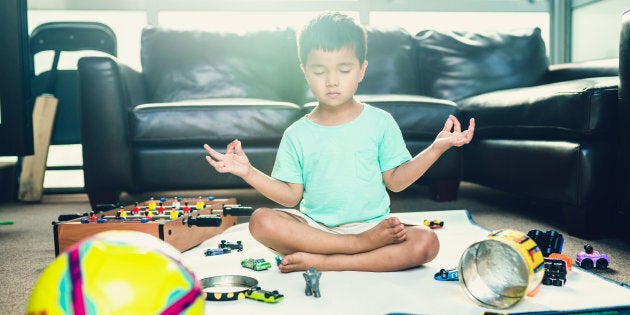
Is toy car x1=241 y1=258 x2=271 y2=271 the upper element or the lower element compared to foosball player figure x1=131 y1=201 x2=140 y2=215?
lower

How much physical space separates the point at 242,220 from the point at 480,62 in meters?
1.71

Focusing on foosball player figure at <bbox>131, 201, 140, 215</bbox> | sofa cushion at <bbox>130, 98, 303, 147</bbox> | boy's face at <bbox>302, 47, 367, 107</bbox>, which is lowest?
foosball player figure at <bbox>131, 201, 140, 215</bbox>

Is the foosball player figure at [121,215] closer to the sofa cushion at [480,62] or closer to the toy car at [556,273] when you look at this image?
the toy car at [556,273]

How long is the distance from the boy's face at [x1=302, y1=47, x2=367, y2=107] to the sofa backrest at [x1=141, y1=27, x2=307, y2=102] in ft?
5.49

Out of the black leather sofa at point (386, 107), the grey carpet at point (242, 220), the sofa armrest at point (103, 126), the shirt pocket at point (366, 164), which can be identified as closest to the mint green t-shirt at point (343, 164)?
the shirt pocket at point (366, 164)

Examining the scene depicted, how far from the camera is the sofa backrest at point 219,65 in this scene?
9.59ft

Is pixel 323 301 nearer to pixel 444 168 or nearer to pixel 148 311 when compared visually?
pixel 148 311

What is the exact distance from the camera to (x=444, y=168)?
252 cm

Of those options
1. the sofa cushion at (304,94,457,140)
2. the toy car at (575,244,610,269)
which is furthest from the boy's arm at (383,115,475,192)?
the sofa cushion at (304,94,457,140)

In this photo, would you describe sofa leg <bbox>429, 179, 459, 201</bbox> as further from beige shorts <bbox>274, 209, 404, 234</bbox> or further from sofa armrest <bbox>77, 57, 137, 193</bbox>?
sofa armrest <bbox>77, 57, 137, 193</bbox>

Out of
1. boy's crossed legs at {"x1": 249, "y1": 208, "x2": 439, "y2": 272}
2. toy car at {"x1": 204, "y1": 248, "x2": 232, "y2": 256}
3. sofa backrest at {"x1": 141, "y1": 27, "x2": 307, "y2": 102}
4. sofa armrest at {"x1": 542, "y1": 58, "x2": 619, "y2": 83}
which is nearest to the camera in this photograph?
boy's crossed legs at {"x1": 249, "y1": 208, "x2": 439, "y2": 272}

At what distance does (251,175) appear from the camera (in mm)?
1282

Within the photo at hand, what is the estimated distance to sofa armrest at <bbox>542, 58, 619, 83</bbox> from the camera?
8.13 feet

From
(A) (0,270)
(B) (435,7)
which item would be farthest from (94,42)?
(B) (435,7)
